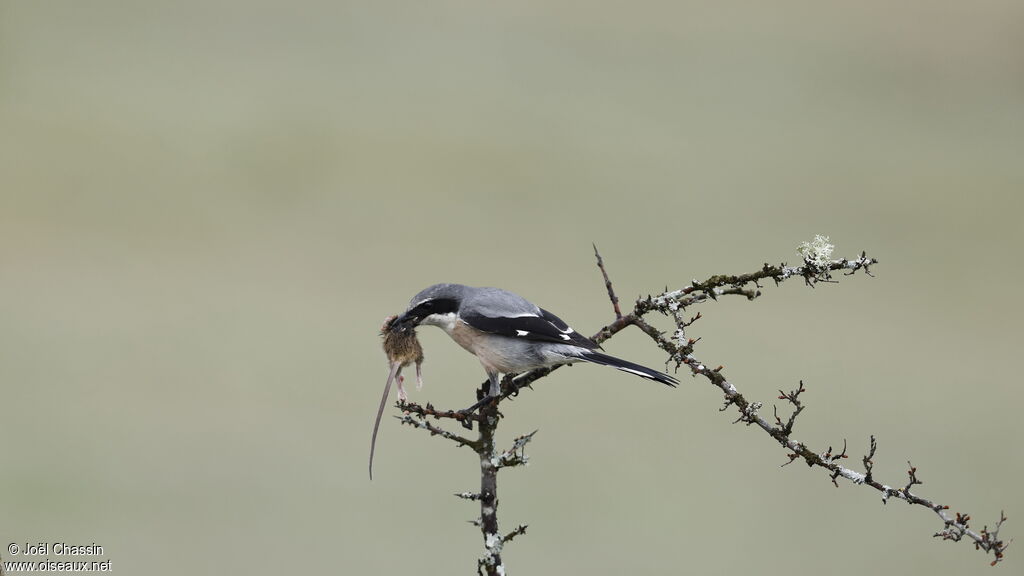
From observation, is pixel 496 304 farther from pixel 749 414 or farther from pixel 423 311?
pixel 749 414

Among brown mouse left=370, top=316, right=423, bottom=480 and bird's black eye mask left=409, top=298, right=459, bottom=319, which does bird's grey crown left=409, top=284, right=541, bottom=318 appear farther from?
brown mouse left=370, top=316, right=423, bottom=480

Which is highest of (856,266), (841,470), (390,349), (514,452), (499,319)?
(499,319)

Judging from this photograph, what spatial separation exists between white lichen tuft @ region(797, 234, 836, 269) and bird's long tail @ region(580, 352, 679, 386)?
0.63 meters

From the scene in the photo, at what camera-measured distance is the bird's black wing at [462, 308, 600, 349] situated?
143 inches

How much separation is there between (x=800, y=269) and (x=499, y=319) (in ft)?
4.56

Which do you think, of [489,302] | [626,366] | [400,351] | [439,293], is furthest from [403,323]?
[626,366]

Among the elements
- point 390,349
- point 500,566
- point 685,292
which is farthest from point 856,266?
point 390,349

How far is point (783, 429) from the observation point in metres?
2.38

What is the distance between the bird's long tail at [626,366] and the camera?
3176 mm

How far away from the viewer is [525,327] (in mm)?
3693

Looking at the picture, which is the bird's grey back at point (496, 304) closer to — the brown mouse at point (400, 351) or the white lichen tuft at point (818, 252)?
the brown mouse at point (400, 351)

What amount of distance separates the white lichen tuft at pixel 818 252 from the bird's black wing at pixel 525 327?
3.73ft

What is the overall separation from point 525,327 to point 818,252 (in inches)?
53.6

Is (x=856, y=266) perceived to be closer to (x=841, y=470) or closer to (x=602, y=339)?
(x=841, y=470)
